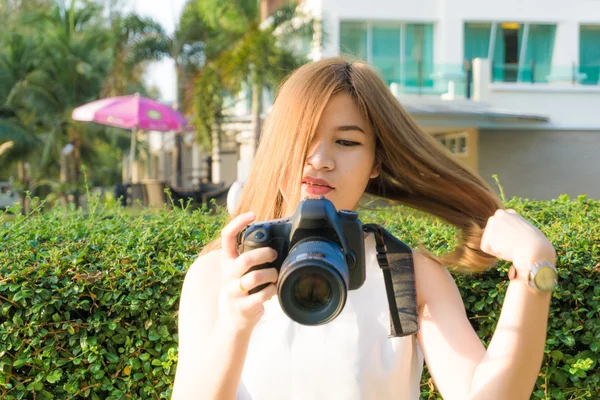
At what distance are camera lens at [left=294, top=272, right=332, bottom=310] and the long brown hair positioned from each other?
18.0 inches

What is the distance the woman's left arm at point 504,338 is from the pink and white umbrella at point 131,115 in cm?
1433

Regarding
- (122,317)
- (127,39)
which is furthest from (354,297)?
(127,39)

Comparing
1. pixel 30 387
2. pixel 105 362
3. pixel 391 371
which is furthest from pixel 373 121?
pixel 30 387

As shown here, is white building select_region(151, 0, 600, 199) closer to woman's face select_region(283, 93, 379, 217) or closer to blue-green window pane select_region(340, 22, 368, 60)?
blue-green window pane select_region(340, 22, 368, 60)

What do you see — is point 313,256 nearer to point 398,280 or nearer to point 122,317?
point 398,280

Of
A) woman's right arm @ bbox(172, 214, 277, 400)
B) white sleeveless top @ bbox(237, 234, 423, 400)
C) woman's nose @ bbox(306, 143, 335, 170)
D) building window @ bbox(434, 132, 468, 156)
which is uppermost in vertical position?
woman's nose @ bbox(306, 143, 335, 170)

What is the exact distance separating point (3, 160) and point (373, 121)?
2736 cm

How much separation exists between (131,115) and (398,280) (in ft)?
47.4

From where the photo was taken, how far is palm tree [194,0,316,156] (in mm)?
18672

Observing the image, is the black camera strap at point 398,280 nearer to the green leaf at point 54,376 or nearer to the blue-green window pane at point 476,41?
the green leaf at point 54,376

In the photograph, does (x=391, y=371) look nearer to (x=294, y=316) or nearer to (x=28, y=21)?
(x=294, y=316)

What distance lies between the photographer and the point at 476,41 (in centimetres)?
2088

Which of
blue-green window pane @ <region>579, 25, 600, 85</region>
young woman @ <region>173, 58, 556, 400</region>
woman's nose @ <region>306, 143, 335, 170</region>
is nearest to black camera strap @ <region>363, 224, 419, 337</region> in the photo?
young woman @ <region>173, 58, 556, 400</region>

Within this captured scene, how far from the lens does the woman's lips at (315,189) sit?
1.79 metres
